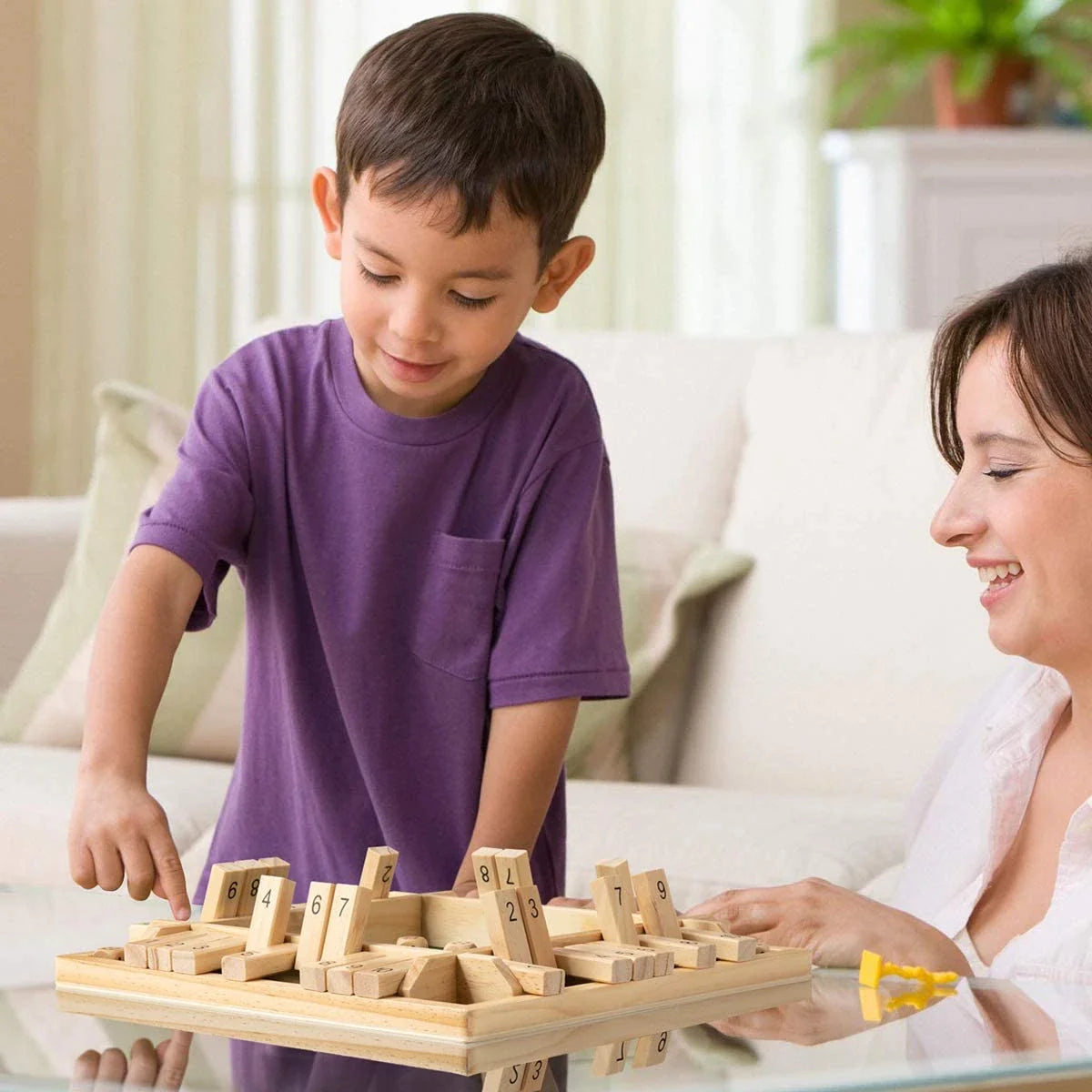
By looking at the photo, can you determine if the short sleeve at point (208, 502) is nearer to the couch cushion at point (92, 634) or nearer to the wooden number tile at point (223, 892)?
the wooden number tile at point (223, 892)

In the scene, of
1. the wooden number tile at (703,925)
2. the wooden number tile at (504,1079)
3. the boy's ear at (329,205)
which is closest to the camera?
the wooden number tile at (504,1079)

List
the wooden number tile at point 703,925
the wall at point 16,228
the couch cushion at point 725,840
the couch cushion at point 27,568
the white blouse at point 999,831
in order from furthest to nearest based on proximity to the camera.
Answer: the wall at point 16,228 < the couch cushion at point 27,568 < the couch cushion at point 725,840 < the white blouse at point 999,831 < the wooden number tile at point 703,925

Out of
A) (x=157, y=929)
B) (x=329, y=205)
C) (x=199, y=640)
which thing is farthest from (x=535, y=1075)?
(x=199, y=640)

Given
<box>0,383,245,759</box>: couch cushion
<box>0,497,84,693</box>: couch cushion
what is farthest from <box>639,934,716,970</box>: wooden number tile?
<box>0,497,84,693</box>: couch cushion

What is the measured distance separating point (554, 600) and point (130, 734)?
300 millimetres

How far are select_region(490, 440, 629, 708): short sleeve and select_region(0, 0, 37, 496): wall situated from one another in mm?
2751

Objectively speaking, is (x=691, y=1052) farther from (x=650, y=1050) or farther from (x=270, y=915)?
(x=270, y=915)

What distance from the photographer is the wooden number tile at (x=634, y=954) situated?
81 centimetres

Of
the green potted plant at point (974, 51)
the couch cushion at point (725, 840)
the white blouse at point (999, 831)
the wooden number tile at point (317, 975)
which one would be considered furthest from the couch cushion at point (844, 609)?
the green potted plant at point (974, 51)

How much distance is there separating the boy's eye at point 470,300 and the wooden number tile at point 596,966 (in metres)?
0.49

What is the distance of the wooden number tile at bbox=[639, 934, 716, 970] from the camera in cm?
84

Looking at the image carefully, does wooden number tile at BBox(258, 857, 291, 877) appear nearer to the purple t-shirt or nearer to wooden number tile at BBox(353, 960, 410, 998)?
wooden number tile at BBox(353, 960, 410, 998)

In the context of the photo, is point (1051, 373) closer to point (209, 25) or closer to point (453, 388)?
point (453, 388)

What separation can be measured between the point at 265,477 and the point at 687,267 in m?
3.36
